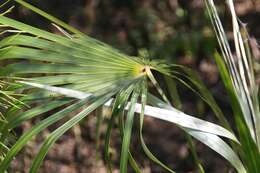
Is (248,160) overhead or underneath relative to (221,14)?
underneath

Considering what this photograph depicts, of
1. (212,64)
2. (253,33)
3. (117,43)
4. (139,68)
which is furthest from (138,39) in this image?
(139,68)

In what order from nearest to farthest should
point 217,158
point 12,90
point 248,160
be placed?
point 248,160
point 12,90
point 217,158

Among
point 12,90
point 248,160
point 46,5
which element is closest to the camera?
point 248,160

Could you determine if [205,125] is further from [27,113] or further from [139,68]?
[27,113]

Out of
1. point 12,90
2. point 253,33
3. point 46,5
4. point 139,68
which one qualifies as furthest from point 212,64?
point 12,90

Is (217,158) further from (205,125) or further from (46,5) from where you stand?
(205,125)

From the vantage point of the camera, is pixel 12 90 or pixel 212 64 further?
pixel 212 64

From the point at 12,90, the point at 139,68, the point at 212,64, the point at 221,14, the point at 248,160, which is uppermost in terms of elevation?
the point at 221,14
